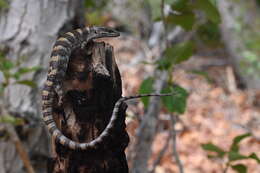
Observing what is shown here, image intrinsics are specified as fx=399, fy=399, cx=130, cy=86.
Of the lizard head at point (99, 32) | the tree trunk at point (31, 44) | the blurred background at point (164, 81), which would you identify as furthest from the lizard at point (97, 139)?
the tree trunk at point (31, 44)

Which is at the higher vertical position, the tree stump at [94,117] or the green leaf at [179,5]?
the green leaf at [179,5]

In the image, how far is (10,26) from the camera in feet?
10.8

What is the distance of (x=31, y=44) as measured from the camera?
3258 mm

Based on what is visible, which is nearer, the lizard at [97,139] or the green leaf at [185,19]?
the lizard at [97,139]

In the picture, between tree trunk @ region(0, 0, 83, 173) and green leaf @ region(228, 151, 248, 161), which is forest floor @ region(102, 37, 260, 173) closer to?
tree trunk @ region(0, 0, 83, 173)

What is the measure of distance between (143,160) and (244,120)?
3.50 metres

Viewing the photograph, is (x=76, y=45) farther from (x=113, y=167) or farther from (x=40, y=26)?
(x=40, y=26)

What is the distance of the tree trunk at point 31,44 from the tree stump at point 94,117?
138 centimetres

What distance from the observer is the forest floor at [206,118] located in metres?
5.27

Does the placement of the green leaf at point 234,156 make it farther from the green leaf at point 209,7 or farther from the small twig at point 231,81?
the small twig at point 231,81

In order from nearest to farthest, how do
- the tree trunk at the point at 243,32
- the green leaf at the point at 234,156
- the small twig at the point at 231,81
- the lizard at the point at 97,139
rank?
the lizard at the point at 97,139, the green leaf at the point at 234,156, the tree trunk at the point at 243,32, the small twig at the point at 231,81

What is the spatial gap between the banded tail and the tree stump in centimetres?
6

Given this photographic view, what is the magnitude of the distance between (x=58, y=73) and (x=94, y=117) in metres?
0.36

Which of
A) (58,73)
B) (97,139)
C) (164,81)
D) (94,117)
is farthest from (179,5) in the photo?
(97,139)
